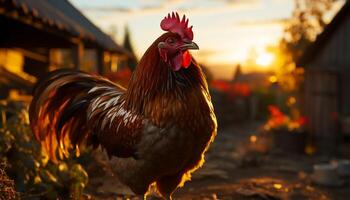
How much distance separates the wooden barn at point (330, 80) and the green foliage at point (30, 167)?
25.5ft

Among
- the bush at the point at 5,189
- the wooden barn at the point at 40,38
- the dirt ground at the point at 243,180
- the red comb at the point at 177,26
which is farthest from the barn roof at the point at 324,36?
the bush at the point at 5,189

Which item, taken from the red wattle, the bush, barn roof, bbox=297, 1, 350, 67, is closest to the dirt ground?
the bush

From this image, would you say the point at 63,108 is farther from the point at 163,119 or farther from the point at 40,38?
the point at 40,38

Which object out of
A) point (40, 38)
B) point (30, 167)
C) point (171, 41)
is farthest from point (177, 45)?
point (40, 38)

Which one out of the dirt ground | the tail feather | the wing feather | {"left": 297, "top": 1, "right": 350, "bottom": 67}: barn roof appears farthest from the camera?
{"left": 297, "top": 1, "right": 350, "bottom": 67}: barn roof

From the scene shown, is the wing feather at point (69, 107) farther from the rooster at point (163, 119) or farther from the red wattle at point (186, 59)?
the red wattle at point (186, 59)

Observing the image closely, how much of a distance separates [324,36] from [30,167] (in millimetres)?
8887

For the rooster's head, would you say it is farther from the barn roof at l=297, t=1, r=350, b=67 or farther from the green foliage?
the barn roof at l=297, t=1, r=350, b=67

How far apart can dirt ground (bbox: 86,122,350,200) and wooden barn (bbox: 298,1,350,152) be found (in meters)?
1.13

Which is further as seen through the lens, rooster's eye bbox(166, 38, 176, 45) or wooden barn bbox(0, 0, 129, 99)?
wooden barn bbox(0, 0, 129, 99)

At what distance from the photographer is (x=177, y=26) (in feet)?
12.4

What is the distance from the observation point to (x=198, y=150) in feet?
12.6

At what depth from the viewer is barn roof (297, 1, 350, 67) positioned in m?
11.2

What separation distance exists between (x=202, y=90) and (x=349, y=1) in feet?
27.2
